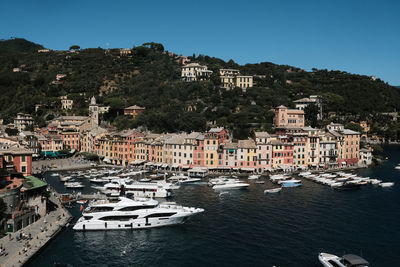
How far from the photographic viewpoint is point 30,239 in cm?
3584

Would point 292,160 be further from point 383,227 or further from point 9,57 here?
point 9,57

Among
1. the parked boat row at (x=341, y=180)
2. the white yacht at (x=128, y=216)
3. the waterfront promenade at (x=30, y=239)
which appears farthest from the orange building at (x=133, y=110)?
the white yacht at (x=128, y=216)

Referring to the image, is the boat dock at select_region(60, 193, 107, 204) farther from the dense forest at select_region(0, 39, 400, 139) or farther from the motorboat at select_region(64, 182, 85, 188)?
the dense forest at select_region(0, 39, 400, 139)

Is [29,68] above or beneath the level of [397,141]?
above

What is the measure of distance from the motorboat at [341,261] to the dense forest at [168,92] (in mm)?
63553

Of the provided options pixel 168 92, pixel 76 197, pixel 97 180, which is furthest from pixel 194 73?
pixel 76 197

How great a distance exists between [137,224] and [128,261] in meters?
8.76

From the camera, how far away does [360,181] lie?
69000 millimetres

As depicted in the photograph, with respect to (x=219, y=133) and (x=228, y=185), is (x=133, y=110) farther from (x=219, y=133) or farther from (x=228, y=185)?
(x=228, y=185)

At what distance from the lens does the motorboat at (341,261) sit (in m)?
31.2

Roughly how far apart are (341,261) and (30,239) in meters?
30.7

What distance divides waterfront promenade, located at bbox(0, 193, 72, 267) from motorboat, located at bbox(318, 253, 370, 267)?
27.2m

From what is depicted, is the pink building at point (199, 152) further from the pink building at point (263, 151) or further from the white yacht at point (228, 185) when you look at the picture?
the white yacht at point (228, 185)

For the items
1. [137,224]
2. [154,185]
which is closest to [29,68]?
[154,185]
